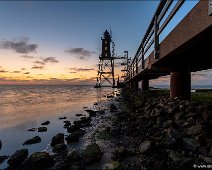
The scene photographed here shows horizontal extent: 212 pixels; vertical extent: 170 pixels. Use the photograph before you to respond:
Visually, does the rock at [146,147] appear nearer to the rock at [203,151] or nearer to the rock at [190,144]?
the rock at [190,144]

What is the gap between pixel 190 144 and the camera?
5.09 meters

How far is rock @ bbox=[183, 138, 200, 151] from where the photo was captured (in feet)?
16.2

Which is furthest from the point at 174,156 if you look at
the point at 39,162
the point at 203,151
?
the point at 39,162

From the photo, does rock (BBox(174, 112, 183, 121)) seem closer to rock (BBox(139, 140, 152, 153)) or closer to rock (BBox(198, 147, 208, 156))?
rock (BBox(139, 140, 152, 153))

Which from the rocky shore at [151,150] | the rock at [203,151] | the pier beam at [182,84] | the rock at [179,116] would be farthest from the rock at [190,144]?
the pier beam at [182,84]

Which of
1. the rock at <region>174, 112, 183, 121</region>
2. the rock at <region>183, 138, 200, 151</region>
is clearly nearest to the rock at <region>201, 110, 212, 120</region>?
the rock at <region>174, 112, 183, 121</region>

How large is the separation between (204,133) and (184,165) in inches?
50.7

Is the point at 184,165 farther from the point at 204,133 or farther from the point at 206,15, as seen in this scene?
the point at 206,15

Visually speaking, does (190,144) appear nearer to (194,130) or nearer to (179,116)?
(194,130)

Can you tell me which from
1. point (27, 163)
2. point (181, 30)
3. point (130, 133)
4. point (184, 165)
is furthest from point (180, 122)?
point (27, 163)

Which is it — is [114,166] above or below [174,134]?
below

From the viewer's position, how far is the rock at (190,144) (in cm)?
493

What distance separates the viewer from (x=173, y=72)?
9734 millimetres

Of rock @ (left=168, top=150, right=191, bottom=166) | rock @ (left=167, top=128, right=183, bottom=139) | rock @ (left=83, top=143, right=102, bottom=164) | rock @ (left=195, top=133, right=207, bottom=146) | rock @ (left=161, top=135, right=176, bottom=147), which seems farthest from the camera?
rock @ (left=83, top=143, right=102, bottom=164)
